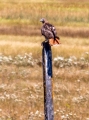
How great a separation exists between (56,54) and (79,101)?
10937 millimetres

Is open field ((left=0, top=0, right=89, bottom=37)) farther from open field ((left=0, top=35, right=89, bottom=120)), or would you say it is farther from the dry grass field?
open field ((left=0, top=35, right=89, bottom=120))

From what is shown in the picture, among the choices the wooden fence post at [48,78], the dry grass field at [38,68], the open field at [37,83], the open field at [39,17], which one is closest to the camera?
the wooden fence post at [48,78]

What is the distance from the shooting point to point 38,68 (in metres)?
20.0

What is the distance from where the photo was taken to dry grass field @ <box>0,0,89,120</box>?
475 inches

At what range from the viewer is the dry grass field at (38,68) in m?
12.1

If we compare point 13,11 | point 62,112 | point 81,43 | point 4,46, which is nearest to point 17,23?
point 13,11

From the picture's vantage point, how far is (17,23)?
38.8 metres

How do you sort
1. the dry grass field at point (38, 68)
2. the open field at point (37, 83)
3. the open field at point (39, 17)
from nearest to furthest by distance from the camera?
the open field at point (37, 83) < the dry grass field at point (38, 68) < the open field at point (39, 17)

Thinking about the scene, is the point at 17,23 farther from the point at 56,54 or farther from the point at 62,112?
the point at 62,112

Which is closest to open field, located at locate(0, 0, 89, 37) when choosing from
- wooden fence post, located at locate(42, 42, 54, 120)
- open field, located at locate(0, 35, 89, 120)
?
open field, located at locate(0, 35, 89, 120)

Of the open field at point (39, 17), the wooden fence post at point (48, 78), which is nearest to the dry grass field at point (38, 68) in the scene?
the open field at point (39, 17)

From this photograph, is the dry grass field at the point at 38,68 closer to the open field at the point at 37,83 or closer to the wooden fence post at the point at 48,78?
the open field at the point at 37,83

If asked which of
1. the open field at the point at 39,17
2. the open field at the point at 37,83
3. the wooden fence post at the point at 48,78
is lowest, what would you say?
the open field at the point at 39,17

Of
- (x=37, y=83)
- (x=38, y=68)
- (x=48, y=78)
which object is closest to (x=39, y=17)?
(x=38, y=68)
